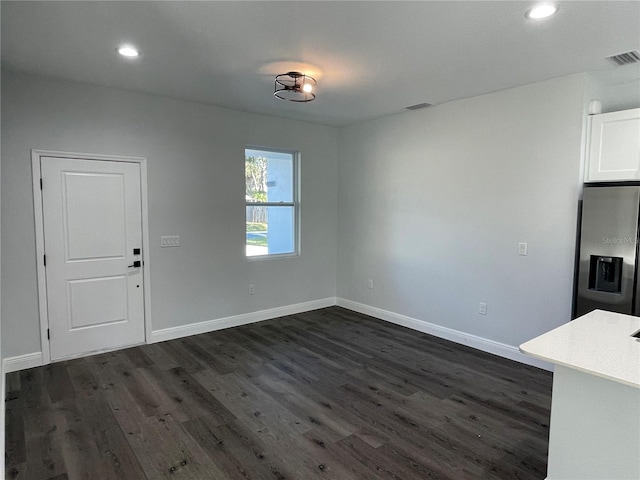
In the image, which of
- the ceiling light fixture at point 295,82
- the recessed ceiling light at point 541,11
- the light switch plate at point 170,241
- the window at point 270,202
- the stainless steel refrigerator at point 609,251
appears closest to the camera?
the recessed ceiling light at point 541,11

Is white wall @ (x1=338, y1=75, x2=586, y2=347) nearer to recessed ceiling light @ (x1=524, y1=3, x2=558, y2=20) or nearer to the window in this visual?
the window

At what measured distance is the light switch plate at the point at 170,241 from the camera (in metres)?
4.26

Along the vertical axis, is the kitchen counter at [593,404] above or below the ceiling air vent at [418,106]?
below

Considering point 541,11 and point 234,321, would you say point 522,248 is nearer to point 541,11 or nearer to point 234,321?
point 541,11

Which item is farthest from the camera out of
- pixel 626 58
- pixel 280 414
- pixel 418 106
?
pixel 418 106

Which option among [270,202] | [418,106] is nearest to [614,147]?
[418,106]

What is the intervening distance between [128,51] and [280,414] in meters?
3.01

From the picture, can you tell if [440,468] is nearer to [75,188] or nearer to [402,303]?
[402,303]

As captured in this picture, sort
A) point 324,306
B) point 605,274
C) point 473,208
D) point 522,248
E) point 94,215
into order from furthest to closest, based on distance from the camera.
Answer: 1. point 324,306
2. point 473,208
3. point 94,215
4. point 522,248
5. point 605,274

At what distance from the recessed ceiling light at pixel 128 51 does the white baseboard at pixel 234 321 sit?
2.83m

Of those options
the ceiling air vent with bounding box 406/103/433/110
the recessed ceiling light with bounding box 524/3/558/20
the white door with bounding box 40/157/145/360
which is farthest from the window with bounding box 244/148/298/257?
the recessed ceiling light with bounding box 524/3/558/20

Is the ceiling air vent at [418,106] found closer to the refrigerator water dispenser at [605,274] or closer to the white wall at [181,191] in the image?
the white wall at [181,191]

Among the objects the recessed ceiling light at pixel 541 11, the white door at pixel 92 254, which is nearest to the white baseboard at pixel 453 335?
the recessed ceiling light at pixel 541 11

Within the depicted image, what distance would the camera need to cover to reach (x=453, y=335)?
436 centimetres
